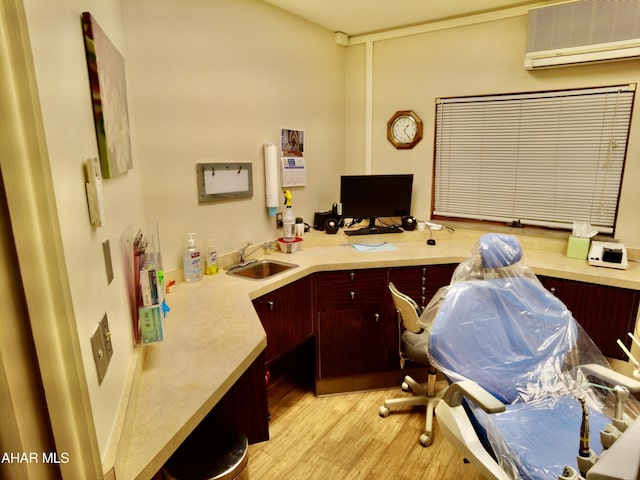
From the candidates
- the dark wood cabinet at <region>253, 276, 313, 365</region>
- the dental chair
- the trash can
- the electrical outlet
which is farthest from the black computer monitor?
the electrical outlet

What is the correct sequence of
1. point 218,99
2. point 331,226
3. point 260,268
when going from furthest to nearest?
point 331,226 < point 260,268 < point 218,99

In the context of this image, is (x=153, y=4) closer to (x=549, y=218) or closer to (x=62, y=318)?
(x=62, y=318)

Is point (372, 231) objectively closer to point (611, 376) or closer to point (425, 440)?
point (425, 440)

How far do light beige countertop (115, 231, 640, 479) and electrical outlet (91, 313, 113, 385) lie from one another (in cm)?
18

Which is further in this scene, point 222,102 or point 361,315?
point 361,315

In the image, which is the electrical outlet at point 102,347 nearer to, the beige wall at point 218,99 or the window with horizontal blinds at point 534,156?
the beige wall at point 218,99

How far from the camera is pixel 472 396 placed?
1.46m

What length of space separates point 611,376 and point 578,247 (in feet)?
4.40

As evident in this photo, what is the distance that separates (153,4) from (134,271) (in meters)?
1.44

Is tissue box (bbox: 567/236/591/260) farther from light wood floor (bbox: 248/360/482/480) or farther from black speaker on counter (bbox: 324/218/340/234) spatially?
black speaker on counter (bbox: 324/218/340/234)

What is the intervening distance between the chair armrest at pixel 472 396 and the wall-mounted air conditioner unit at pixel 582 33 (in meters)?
2.26

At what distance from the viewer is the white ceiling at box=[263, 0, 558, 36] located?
2684 mm

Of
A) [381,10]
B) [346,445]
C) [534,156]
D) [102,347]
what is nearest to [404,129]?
[381,10]

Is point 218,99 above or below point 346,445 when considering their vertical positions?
above
